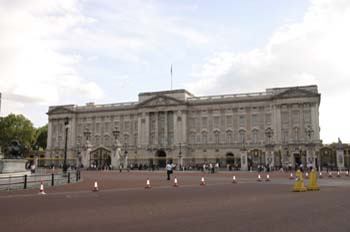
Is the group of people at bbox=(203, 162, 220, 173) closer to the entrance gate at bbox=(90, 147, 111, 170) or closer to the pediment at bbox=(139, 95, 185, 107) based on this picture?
the entrance gate at bbox=(90, 147, 111, 170)

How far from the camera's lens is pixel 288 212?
12.6 metres

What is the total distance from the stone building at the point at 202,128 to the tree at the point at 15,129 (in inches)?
297

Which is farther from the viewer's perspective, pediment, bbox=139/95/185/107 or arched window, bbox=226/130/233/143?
pediment, bbox=139/95/185/107

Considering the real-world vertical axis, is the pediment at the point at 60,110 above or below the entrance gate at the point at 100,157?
above

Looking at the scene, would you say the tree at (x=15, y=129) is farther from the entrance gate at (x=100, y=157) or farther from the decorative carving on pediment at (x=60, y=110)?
the entrance gate at (x=100, y=157)

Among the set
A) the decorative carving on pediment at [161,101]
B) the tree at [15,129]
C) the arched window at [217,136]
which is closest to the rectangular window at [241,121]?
the arched window at [217,136]

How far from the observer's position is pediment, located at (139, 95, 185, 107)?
9069 centimetres

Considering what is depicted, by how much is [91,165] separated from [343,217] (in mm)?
63842

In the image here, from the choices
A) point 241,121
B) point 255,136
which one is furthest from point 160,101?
point 255,136

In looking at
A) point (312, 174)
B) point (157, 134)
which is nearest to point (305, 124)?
point (157, 134)

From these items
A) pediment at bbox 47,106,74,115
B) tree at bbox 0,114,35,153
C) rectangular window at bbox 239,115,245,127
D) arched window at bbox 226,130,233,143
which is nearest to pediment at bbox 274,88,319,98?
rectangular window at bbox 239,115,245,127

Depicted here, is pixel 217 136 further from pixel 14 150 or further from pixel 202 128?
pixel 14 150

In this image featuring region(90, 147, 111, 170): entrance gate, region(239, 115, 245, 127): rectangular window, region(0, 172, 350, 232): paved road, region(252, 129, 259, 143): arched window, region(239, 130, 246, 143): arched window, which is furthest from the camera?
region(239, 115, 245, 127): rectangular window

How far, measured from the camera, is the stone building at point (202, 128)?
77.6m
